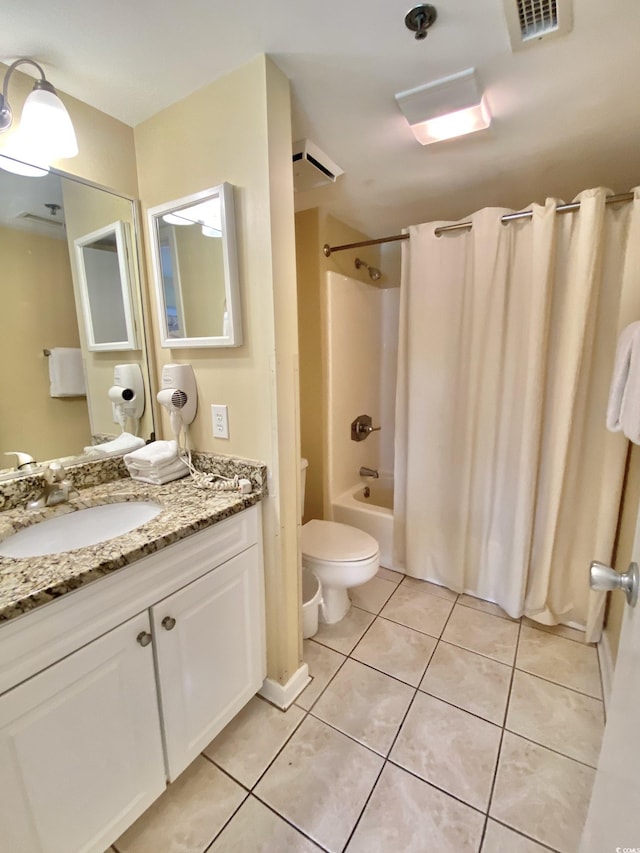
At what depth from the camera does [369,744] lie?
1.25 meters

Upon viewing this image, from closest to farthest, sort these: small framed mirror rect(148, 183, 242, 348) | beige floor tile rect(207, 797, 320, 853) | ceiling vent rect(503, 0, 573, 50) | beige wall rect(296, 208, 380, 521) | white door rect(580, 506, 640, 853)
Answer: white door rect(580, 506, 640, 853)
ceiling vent rect(503, 0, 573, 50)
beige floor tile rect(207, 797, 320, 853)
small framed mirror rect(148, 183, 242, 348)
beige wall rect(296, 208, 380, 521)

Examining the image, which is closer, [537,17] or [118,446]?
[537,17]

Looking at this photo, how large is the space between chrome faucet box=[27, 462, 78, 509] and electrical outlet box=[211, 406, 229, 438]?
0.49 m

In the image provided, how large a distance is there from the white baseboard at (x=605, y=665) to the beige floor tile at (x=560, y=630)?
9cm

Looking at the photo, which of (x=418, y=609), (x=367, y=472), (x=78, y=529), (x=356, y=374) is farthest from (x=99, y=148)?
(x=418, y=609)

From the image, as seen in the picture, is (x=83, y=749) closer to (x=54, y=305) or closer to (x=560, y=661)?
(x=54, y=305)

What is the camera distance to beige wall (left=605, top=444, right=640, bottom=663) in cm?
143

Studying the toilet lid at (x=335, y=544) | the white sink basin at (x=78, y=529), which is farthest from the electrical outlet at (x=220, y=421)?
the toilet lid at (x=335, y=544)

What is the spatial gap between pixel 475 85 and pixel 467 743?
214 cm

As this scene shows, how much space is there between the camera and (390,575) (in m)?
2.22

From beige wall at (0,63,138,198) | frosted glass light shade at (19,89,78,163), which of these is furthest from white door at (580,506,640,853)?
beige wall at (0,63,138,198)

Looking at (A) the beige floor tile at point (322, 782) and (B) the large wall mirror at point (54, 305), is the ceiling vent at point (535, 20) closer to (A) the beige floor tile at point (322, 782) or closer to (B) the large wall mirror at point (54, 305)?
(B) the large wall mirror at point (54, 305)

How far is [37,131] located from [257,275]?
716 mm

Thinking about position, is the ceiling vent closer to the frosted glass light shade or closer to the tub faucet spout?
the frosted glass light shade
